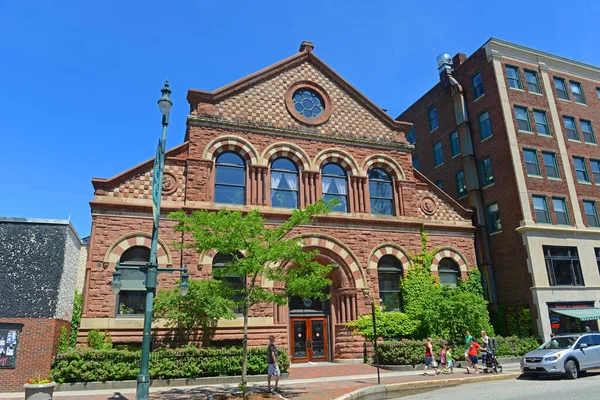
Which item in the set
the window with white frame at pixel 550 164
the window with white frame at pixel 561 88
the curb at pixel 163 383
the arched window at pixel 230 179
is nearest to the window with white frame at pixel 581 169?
the window with white frame at pixel 550 164

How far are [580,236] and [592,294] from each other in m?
3.38

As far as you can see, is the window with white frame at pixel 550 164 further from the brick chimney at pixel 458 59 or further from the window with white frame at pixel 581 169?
the brick chimney at pixel 458 59

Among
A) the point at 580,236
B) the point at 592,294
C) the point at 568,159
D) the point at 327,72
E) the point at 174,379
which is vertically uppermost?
the point at 327,72

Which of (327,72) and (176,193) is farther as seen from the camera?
(327,72)

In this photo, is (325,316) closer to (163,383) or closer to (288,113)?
(163,383)

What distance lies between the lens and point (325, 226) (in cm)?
2234

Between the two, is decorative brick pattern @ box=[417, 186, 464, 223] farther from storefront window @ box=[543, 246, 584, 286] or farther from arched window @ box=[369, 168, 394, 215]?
storefront window @ box=[543, 246, 584, 286]

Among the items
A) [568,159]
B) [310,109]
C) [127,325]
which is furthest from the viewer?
[568,159]

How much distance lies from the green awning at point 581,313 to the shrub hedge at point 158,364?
16.0 metres

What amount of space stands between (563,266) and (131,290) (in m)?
23.0

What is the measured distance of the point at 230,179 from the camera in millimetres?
21906

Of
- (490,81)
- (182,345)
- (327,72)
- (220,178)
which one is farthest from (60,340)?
(490,81)

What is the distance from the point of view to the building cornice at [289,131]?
2174 centimetres

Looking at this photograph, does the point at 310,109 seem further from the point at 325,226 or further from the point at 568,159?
the point at 568,159
